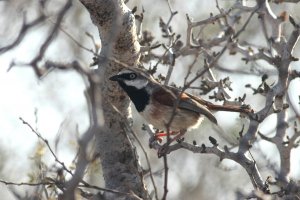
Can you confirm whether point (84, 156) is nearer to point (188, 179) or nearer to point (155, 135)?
point (155, 135)

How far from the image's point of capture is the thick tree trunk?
22.7 feet

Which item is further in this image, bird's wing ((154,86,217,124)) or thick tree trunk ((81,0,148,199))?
bird's wing ((154,86,217,124))

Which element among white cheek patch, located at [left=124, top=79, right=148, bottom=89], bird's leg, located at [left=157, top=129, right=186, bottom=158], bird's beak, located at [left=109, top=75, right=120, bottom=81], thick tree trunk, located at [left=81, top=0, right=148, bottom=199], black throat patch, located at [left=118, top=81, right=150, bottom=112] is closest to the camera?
bird's leg, located at [left=157, top=129, right=186, bottom=158]

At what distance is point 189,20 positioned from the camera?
24.7 feet

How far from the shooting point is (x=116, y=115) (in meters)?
7.16

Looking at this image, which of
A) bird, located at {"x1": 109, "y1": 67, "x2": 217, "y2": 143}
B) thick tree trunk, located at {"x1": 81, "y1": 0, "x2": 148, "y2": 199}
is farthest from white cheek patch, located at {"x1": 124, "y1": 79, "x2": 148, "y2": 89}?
thick tree trunk, located at {"x1": 81, "y1": 0, "x2": 148, "y2": 199}

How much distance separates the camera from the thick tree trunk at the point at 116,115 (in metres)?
6.91

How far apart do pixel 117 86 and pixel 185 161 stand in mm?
7105

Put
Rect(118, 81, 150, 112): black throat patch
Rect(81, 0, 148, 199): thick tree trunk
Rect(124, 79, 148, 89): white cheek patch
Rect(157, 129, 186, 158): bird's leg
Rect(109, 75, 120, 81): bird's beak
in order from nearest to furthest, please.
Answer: Rect(157, 129, 186, 158): bird's leg → Rect(81, 0, 148, 199): thick tree trunk → Rect(109, 75, 120, 81): bird's beak → Rect(124, 79, 148, 89): white cheek patch → Rect(118, 81, 150, 112): black throat patch

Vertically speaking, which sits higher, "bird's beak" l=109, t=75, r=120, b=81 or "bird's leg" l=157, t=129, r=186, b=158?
"bird's beak" l=109, t=75, r=120, b=81

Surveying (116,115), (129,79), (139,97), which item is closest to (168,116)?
(139,97)

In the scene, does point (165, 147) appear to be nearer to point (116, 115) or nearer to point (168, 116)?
point (116, 115)

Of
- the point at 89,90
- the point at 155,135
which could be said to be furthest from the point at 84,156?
the point at 155,135

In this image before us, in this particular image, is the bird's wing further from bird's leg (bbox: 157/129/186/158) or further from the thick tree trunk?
the thick tree trunk
